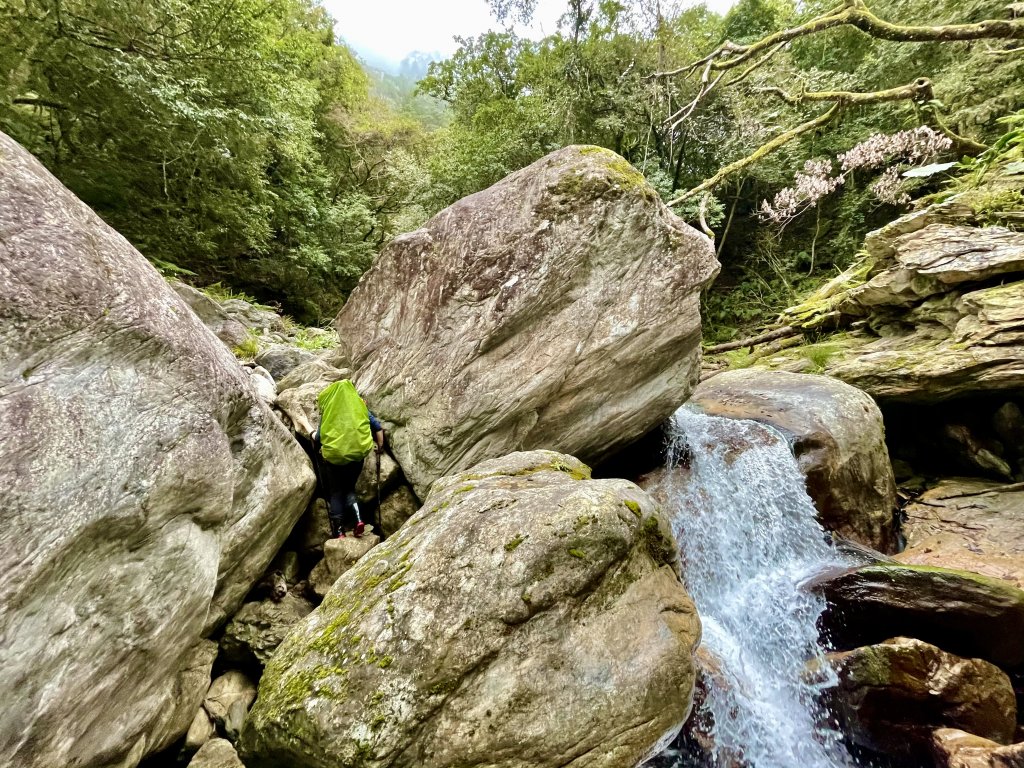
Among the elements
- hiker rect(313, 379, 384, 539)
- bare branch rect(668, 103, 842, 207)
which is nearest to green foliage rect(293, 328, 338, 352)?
hiker rect(313, 379, 384, 539)

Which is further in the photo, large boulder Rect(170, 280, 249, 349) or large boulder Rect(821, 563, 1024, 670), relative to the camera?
large boulder Rect(170, 280, 249, 349)

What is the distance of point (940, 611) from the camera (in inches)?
203

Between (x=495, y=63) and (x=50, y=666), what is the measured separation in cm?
2793

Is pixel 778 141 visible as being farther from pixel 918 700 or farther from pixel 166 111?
pixel 166 111

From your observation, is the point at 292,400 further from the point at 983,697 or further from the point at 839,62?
the point at 839,62

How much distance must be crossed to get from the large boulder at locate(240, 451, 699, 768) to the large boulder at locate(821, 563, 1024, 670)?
9.06ft

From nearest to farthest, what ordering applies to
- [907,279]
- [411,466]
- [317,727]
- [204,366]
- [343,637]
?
[317,727], [343,637], [204,366], [411,466], [907,279]

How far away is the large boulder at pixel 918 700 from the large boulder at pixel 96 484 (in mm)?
6804

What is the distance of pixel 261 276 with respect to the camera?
65.5ft

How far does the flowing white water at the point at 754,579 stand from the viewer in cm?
469

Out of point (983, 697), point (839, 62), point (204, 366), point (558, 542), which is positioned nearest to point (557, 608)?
point (558, 542)

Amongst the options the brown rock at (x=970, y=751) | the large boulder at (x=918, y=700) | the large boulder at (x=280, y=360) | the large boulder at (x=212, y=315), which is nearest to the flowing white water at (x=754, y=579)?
the large boulder at (x=918, y=700)

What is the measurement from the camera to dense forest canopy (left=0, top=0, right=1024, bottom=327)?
35.0 ft

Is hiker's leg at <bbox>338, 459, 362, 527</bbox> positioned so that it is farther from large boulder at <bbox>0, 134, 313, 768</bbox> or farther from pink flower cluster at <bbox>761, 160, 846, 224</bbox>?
pink flower cluster at <bbox>761, 160, 846, 224</bbox>
